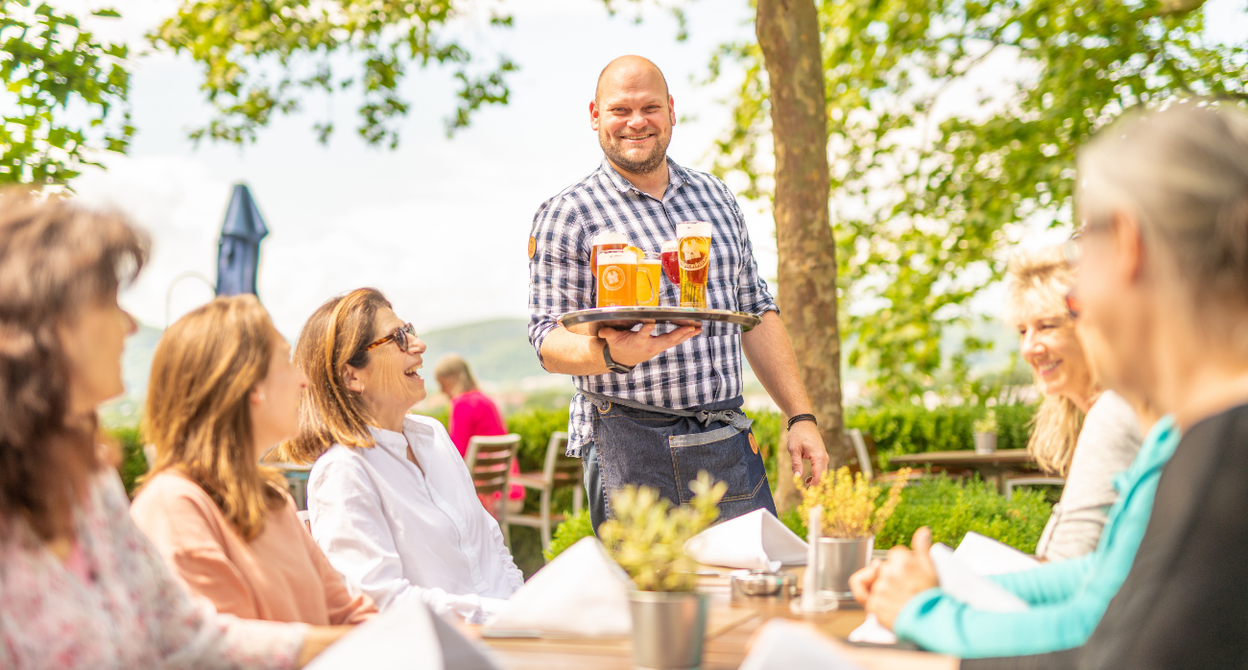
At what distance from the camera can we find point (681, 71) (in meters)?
10.8

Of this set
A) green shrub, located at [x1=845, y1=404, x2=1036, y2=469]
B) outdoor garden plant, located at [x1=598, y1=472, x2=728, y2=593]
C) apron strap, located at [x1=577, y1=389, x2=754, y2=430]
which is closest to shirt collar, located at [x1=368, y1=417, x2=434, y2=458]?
apron strap, located at [x1=577, y1=389, x2=754, y2=430]

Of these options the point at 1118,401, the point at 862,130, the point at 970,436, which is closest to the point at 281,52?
the point at 862,130

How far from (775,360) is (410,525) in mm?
1293

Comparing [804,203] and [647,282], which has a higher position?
A: [804,203]

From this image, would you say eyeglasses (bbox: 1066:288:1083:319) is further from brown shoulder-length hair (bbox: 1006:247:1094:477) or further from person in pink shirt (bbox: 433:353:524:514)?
person in pink shirt (bbox: 433:353:524:514)

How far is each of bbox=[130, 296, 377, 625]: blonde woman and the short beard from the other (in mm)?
1396

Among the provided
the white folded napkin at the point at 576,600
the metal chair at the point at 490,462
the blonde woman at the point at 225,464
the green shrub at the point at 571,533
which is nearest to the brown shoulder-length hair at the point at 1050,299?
the white folded napkin at the point at 576,600

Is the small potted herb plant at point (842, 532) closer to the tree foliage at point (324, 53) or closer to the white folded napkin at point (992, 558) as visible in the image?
the white folded napkin at point (992, 558)

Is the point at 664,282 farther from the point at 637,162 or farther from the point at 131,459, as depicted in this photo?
the point at 131,459

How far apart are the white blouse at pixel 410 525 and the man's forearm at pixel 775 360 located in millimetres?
994

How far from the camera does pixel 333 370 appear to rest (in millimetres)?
2381

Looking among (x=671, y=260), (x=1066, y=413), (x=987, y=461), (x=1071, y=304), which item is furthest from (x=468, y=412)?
(x=1071, y=304)

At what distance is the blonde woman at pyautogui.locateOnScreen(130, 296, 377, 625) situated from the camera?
4.76 feet

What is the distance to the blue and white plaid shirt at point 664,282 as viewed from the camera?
268 centimetres
